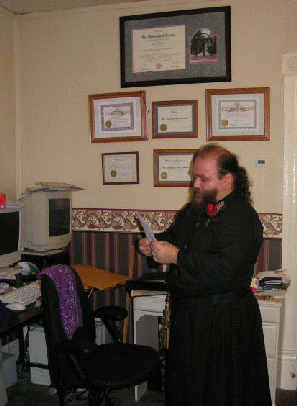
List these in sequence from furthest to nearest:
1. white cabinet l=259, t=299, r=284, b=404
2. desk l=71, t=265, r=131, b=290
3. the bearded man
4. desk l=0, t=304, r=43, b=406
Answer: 1. desk l=71, t=265, r=131, b=290
2. white cabinet l=259, t=299, r=284, b=404
3. desk l=0, t=304, r=43, b=406
4. the bearded man

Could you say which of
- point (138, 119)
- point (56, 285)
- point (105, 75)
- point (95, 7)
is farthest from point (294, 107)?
point (56, 285)

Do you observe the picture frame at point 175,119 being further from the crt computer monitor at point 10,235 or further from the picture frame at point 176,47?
the crt computer monitor at point 10,235

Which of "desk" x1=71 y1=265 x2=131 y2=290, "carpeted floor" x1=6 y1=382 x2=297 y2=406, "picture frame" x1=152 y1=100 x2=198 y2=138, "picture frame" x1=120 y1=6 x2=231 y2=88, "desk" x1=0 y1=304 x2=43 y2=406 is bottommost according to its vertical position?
"carpeted floor" x1=6 y1=382 x2=297 y2=406

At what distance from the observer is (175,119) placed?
143 inches

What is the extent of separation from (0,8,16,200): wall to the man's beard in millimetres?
1938

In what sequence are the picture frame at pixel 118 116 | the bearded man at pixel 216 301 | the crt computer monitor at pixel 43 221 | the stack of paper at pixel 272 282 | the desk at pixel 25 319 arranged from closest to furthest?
the bearded man at pixel 216 301 < the desk at pixel 25 319 < the stack of paper at pixel 272 282 < the crt computer monitor at pixel 43 221 < the picture frame at pixel 118 116

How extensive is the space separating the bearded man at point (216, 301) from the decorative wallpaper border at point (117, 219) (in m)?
1.22

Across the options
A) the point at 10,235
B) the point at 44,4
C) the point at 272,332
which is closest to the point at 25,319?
the point at 10,235

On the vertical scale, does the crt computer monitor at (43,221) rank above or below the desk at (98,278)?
above

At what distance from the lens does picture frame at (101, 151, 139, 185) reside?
3756 millimetres

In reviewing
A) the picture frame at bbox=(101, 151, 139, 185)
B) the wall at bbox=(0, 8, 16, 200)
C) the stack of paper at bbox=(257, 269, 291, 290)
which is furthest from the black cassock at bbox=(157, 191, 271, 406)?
the wall at bbox=(0, 8, 16, 200)

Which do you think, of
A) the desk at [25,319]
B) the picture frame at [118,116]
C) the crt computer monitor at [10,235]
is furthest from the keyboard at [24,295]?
the picture frame at [118,116]

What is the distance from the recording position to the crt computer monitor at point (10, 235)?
10.4 ft

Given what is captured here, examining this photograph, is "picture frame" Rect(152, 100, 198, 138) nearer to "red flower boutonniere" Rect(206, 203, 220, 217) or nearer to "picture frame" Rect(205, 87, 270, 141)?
"picture frame" Rect(205, 87, 270, 141)
